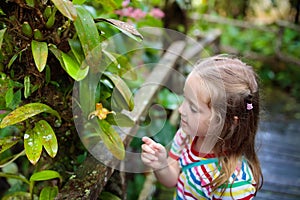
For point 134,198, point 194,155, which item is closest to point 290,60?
point 134,198

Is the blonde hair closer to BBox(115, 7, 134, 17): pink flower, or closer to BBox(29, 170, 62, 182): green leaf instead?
BBox(29, 170, 62, 182): green leaf

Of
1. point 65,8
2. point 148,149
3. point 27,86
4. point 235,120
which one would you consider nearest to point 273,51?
point 235,120

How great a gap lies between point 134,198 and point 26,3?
4.37 ft

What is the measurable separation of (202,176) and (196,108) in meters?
0.24

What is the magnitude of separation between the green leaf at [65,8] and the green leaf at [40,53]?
0.16m

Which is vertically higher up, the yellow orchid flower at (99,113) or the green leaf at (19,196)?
the yellow orchid flower at (99,113)

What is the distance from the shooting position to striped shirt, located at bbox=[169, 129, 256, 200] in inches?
52.1

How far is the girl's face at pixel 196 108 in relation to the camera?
4.35ft

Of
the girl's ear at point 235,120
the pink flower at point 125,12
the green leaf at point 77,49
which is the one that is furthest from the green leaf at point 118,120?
the pink flower at point 125,12

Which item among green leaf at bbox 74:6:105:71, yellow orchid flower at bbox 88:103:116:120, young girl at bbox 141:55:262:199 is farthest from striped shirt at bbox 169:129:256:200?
green leaf at bbox 74:6:105:71

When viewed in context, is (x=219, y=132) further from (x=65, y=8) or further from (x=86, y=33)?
(x=65, y=8)

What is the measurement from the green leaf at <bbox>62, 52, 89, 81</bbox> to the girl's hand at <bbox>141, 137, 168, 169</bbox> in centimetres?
32

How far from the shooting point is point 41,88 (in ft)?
4.36

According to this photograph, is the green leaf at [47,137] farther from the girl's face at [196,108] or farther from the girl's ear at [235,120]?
the girl's ear at [235,120]
